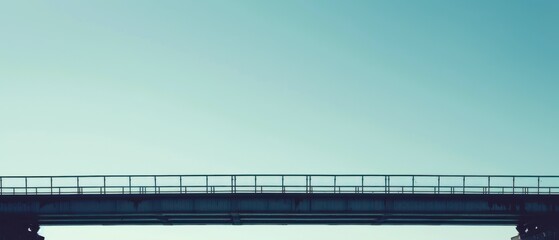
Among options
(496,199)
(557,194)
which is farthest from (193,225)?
(557,194)

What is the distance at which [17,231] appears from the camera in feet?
140

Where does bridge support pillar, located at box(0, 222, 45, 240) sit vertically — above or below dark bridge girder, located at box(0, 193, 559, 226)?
below

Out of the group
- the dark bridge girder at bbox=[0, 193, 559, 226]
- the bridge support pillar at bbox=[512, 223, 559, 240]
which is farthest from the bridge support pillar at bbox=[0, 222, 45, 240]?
the bridge support pillar at bbox=[512, 223, 559, 240]

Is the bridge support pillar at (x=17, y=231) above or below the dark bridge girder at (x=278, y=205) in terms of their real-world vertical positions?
below

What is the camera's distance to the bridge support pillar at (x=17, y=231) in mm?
41731

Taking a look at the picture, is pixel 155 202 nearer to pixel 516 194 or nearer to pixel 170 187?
pixel 170 187

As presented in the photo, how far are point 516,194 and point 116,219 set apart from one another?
106 ft

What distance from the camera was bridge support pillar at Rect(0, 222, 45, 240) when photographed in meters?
41.7

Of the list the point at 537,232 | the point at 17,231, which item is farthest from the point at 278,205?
the point at 537,232

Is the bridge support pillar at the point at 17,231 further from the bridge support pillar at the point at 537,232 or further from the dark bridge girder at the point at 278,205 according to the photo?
the bridge support pillar at the point at 537,232

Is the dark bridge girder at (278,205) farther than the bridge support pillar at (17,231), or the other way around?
the bridge support pillar at (17,231)

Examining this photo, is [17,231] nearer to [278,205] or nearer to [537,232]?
[278,205]

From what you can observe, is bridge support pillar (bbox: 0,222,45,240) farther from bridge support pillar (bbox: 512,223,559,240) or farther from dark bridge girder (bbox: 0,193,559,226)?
bridge support pillar (bbox: 512,223,559,240)

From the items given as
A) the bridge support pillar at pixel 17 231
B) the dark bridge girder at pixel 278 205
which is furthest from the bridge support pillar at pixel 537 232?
the bridge support pillar at pixel 17 231
